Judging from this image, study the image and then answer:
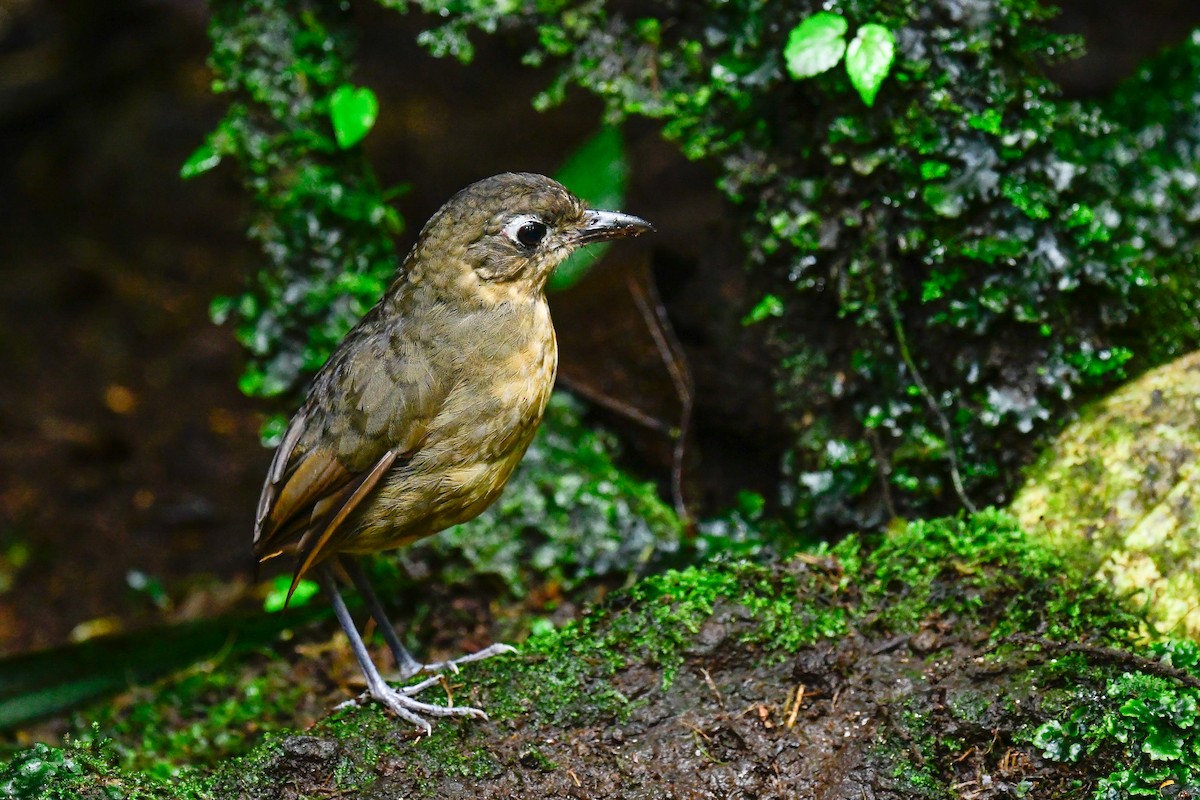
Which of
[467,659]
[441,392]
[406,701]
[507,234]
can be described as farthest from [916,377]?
[406,701]

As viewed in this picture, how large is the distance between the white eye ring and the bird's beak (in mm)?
144

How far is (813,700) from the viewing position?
3.78 meters

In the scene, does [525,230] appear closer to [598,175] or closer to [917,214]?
[917,214]

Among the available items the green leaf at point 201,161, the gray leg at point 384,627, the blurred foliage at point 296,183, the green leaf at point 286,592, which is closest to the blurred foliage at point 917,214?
the blurred foliage at point 296,183

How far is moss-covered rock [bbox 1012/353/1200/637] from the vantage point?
383 cm

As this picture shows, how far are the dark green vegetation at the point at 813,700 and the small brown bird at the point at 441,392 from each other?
0.27 meters

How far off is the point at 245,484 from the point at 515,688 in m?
3.90

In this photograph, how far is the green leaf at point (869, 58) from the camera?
4.16 meters

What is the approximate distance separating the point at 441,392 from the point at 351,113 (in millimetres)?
1742

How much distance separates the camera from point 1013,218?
4340 millimetres

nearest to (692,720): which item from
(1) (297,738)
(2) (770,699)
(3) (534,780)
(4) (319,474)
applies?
(2) (770,699)

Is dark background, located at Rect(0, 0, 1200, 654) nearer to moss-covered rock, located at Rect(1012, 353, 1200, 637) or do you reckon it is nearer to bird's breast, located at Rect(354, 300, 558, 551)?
moss-covered rock, located at Rect(1012, 353, 1200, 637)

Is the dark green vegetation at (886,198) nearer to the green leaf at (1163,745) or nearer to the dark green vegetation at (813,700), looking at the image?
the dark green vegetation at (813,700)

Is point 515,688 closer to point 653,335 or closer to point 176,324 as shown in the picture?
point 653,335
